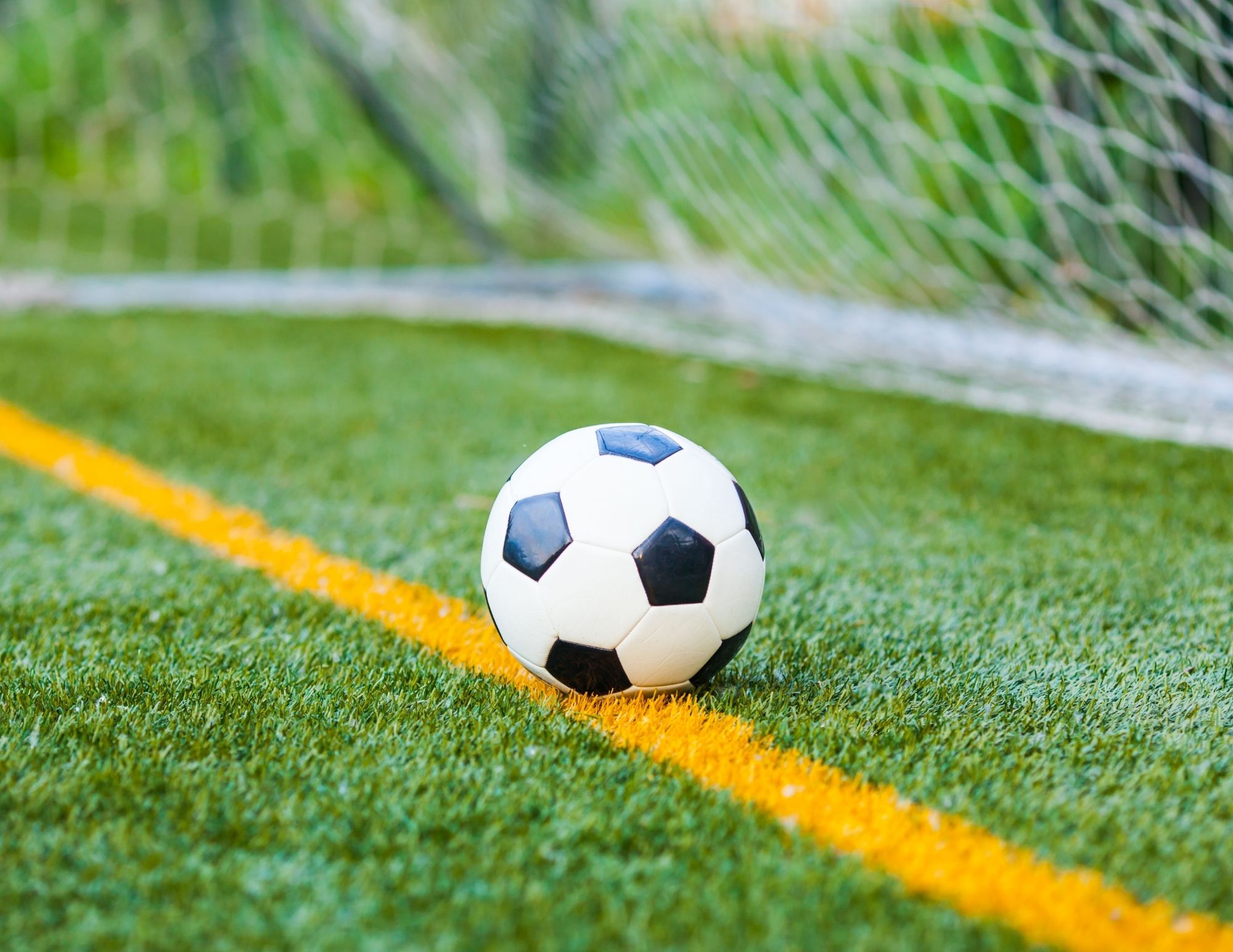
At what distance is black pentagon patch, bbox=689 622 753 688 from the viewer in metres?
1.79

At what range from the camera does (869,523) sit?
2.81 m

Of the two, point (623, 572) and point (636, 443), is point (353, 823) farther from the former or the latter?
point (636, 443)

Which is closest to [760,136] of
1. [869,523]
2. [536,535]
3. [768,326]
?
[768,326]

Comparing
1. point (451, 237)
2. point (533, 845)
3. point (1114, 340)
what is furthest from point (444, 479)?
point (451, 237)

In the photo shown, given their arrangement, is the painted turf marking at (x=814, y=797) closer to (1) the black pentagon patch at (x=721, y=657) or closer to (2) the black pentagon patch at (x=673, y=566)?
(1) the black pentagon patch at (x=721, y=657)

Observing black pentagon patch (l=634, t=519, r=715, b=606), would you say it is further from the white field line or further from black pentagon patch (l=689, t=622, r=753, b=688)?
the white field line

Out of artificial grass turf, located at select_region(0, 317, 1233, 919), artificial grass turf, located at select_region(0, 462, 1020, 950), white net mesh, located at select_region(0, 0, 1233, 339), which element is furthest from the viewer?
white net mesh, located at select_region(0, 0, 1233, 339)

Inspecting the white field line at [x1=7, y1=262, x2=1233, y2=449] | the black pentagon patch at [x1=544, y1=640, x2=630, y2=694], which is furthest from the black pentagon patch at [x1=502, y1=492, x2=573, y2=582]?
the white field line at [x1=7, y1=262, x2=1233, y2=449]

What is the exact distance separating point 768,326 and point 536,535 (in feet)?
11.8

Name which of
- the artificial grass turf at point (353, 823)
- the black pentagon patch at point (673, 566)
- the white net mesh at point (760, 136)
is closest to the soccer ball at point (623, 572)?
the black pentagon patch at point (673, 566)

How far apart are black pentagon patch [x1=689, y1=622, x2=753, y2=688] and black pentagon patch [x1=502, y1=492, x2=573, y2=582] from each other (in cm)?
28

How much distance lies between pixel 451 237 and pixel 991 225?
4.01 metres

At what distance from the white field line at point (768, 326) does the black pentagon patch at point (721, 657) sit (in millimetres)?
2235

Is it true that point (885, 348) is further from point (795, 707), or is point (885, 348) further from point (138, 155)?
point (138, 155)
